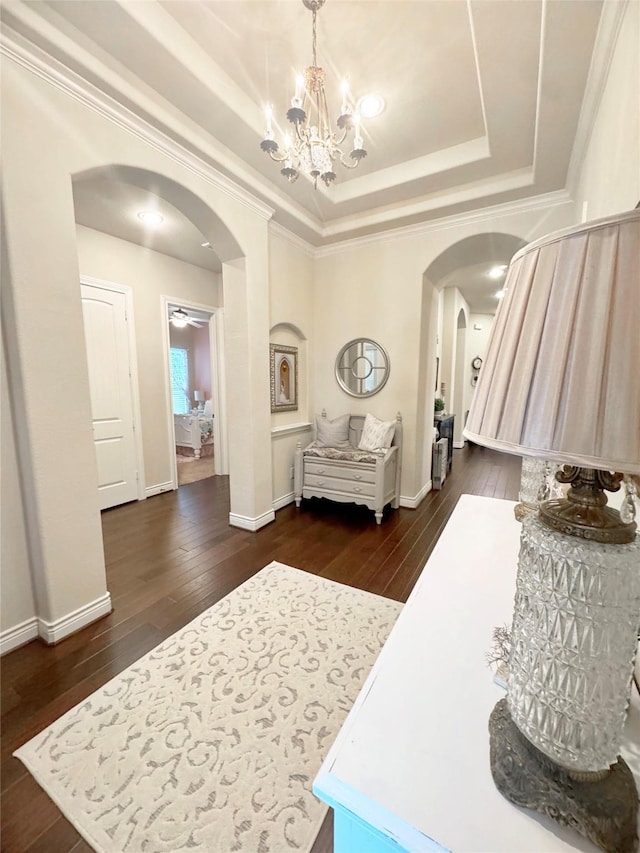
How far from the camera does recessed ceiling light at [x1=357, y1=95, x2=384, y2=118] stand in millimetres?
2133

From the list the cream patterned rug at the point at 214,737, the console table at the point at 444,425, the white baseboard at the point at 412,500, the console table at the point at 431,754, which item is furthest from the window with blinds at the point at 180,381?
the console table at the point at 431,754

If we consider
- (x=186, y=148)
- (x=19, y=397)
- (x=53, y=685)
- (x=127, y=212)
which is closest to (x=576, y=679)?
(x=53, y=685)

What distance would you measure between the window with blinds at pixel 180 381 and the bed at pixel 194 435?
154cm

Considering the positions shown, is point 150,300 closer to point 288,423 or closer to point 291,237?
point 291,237

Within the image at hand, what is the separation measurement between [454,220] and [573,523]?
345 cm

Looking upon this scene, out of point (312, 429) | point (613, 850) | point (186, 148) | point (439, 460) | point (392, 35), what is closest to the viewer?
point (613, 850)

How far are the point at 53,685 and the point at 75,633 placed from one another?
0.34 meters

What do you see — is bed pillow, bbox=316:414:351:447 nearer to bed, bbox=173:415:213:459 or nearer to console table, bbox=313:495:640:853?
console table, bbox=313:495:640:853

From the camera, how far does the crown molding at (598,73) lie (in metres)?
1.37

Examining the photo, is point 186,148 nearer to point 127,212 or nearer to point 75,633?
point 127,212

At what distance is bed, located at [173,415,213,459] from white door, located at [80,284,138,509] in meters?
2.55

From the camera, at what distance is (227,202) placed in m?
2.65

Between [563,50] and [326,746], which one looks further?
Answer: [563,50]

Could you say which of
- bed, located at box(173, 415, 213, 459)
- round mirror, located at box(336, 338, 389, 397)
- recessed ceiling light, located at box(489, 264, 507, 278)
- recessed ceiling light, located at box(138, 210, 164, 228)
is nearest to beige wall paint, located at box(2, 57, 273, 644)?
recessed ceiling light, located at box(138, 210, 164, 228)
